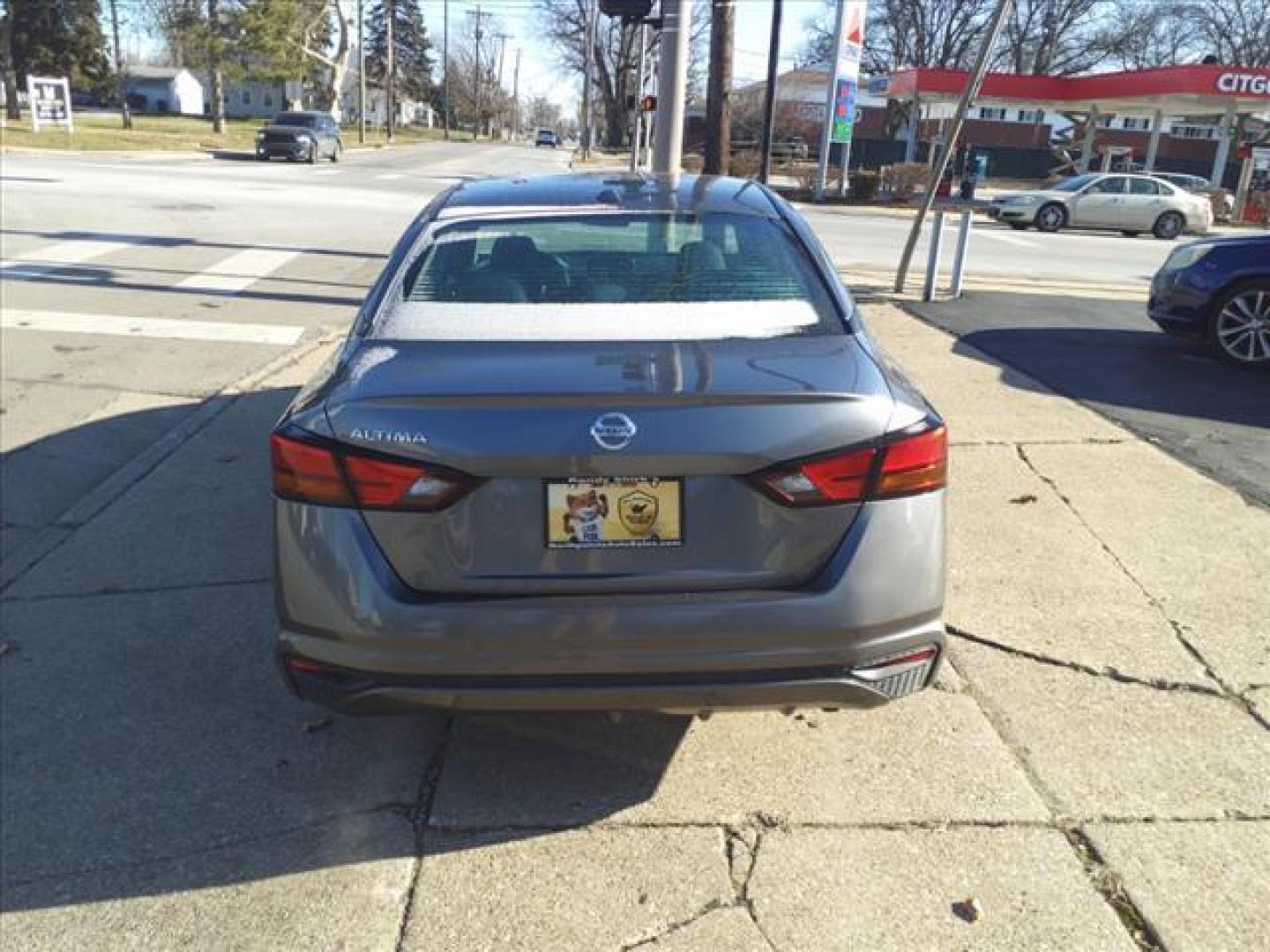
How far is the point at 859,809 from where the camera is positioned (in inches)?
114

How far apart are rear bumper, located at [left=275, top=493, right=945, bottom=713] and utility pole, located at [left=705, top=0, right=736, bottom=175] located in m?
11.6

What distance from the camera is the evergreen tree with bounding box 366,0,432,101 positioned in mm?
103188

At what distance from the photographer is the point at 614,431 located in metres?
2.40

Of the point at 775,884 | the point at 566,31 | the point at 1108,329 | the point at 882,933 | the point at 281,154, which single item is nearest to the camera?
the point at 882,933

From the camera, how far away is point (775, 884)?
2.62 m

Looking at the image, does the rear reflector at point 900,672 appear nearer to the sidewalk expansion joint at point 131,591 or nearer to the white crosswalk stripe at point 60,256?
the sidewalk expansion joint at point 131,591

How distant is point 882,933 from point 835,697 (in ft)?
1.82

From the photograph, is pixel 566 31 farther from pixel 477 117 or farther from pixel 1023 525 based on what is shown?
pixel 1023 525

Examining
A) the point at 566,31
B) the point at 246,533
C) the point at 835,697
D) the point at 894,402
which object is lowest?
the point at 246,533

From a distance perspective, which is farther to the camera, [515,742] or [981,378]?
[981,378]

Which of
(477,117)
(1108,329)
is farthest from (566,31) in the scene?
(1108,329)

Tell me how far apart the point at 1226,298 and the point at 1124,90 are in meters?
35.2

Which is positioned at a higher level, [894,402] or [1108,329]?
[894,402]

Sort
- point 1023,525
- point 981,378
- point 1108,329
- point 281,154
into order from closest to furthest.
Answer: point 1023,525, point 981,378, point 1108,329, point 281,154
